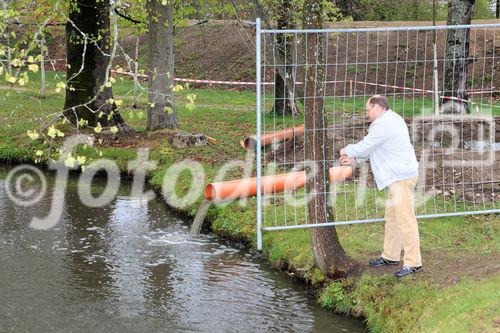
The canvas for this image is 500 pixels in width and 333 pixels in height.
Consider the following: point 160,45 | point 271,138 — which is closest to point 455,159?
point 271,138

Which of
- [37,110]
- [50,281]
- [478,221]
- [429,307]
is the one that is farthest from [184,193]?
[37,110]

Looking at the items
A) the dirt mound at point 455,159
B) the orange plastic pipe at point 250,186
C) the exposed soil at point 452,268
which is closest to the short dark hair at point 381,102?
the exposed soil at point 452,268

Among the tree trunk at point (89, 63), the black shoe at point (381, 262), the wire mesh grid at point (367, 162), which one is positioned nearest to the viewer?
the wire mesh grid at point (367, 162)

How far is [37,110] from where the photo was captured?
23.7 metres

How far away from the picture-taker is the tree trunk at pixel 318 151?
814cm

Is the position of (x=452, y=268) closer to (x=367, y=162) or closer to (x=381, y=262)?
(x=381, y=262)

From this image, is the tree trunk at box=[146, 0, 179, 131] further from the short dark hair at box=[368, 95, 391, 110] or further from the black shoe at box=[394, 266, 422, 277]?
the black shoe at box=[394, 266, 422, 277]

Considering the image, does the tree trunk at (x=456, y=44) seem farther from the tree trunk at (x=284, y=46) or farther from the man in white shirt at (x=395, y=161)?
the man in white shirt at (x=395, y=161)

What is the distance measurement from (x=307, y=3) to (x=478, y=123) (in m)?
6.69

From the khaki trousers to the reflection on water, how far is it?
1009 mm

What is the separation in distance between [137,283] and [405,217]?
353 centimetres

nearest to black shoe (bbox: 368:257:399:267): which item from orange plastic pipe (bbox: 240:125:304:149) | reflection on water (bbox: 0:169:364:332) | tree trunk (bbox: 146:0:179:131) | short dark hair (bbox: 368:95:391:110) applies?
reflection on water (bbox: 0:169:364:332)

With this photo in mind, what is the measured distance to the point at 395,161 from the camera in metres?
7.93

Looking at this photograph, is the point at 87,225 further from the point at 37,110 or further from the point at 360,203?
the point at 37,110
